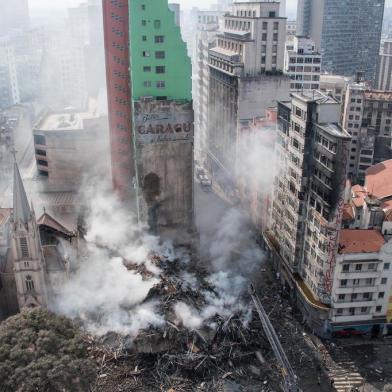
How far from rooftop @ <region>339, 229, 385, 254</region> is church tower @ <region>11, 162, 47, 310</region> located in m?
29.3

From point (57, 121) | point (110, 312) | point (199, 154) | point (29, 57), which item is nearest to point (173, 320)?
point (110, 312)

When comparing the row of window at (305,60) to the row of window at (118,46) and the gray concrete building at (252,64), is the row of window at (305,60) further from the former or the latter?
the row of window at (118,46)

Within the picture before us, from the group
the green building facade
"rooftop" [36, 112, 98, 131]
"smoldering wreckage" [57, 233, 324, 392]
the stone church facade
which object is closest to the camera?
"smoldering wreckage" [57, 233, 324, 392]

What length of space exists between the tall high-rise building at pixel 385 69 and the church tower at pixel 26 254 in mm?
125646

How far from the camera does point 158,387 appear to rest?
4266 cm

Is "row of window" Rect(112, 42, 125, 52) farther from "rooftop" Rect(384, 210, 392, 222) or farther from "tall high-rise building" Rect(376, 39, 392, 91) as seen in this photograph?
"tall high-rise building" Rect(376, 39, 392, 91)

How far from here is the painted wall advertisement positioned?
56.9 meters

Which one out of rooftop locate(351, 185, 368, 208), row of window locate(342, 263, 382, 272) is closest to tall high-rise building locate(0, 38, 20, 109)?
rooftop locate(351, 185, 368, 208)

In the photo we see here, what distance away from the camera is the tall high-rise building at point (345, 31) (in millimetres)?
150125

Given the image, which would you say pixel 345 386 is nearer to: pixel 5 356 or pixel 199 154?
pixel 5 356

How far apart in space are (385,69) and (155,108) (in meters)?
113

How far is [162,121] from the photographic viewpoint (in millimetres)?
57688

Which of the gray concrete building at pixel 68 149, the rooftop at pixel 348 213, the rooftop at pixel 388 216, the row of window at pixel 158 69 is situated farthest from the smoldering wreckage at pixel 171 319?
the row of window at pixel 158 69

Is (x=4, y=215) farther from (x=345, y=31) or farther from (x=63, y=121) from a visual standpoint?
(x=345, y=31)
